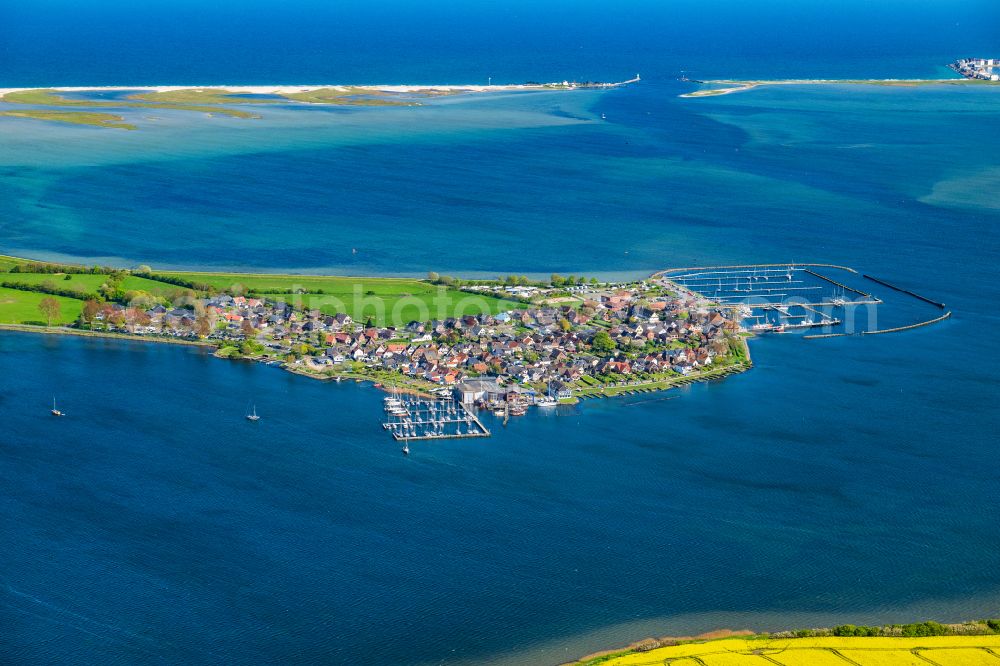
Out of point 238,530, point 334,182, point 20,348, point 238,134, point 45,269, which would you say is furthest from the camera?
point 238,134

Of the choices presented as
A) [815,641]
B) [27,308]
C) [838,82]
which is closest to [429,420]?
[815,641]

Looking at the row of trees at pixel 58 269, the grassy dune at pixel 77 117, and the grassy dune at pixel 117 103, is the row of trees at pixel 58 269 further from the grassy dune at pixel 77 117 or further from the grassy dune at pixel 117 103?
the grassy dune at pixel 117 103

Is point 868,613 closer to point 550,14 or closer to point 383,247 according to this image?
point 383,247

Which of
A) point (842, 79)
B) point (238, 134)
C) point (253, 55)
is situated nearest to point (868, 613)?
point (238, 134)

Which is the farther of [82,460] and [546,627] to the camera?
[82,460]

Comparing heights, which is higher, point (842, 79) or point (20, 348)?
point (842, 79)

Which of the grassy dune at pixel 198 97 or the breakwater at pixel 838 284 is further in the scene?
the grassy dune at pixel 198 97

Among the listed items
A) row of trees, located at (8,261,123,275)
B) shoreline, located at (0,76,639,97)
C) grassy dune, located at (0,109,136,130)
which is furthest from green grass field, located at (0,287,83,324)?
shoreline, located at (0,76,639,97)

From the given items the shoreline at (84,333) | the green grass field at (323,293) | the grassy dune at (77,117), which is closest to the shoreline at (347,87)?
the grassy dune at (77,117)
